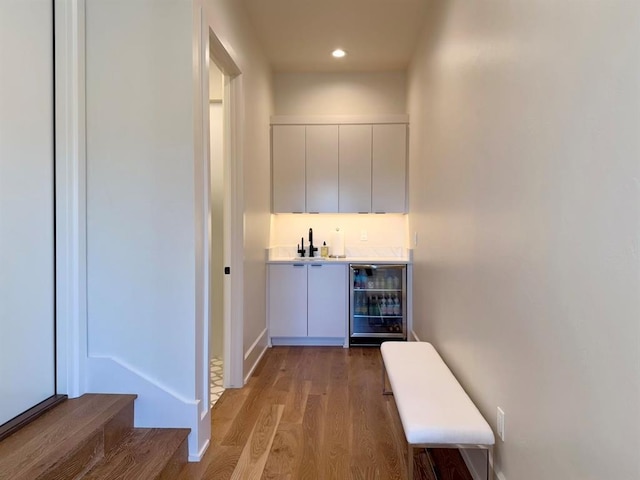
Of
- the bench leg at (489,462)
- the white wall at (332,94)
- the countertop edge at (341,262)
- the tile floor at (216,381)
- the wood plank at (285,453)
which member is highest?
the white wall at (332,94)

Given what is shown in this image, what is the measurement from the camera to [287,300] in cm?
405

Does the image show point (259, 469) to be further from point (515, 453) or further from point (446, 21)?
point (446, 21)

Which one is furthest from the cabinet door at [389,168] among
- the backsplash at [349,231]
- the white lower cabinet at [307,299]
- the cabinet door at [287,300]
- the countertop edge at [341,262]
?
the cabinet door at [287,300]

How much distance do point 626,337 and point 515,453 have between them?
0.81 meters

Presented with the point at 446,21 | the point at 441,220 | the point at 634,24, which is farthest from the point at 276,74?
the point at 634,24

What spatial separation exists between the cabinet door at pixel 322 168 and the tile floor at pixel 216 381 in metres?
1.81

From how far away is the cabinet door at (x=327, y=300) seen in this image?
4051mm

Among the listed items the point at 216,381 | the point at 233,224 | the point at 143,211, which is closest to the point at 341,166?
the point at 233,224

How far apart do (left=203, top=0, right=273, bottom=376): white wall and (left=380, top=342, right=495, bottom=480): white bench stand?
147 cm

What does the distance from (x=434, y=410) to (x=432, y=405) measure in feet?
0.15

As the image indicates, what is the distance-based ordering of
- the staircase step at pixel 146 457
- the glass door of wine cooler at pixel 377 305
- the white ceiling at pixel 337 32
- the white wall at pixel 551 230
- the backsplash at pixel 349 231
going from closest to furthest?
the white wall at pixel 551 230, the staircase step at pixel 146 457, the white ceiling at pixel 337 32, the glass door of wine cooler at pixel 377 305, the backsplash at pixel 349 231

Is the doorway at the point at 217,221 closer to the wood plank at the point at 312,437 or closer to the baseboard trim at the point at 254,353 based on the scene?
the baseboard trim at the point at 254,353

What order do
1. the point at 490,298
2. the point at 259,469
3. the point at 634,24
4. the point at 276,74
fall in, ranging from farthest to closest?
1. the point at 276,74
2. the point at 259,469
3. the point at 490,298
4. the point at 634,24

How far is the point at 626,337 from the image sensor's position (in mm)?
842
